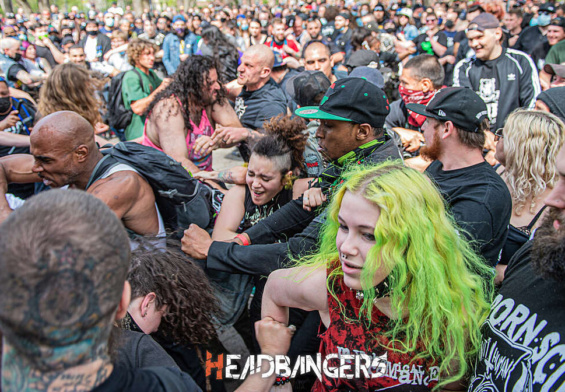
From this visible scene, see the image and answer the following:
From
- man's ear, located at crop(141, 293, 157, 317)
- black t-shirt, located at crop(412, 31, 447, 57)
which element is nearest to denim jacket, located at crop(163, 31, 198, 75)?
black t-shirt, located at crop(412, 31, 447, 57)

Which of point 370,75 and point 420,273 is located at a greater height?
point 420,273

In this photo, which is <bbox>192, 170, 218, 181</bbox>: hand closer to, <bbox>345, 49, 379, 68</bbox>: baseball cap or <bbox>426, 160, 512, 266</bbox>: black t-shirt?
<bbox>426, 160, 512, 266</bbox>: black t-shirt

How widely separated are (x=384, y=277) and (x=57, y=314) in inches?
45.5

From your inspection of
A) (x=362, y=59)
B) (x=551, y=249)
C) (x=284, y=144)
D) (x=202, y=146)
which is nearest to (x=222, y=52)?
(x=362, y=59)

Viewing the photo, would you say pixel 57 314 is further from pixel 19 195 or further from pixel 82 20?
pixel 82 20

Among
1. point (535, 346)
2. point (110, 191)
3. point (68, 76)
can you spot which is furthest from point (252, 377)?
point (68, 76)

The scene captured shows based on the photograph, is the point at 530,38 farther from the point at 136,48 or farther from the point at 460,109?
the point at 136,48

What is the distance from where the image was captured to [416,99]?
427 centimetres

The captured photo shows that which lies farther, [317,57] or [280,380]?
[317,57]

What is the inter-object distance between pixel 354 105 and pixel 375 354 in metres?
1.45

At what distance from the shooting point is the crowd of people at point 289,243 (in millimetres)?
932

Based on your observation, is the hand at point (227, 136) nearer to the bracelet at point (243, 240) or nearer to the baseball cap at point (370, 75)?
the bracelet at point (243, 240)

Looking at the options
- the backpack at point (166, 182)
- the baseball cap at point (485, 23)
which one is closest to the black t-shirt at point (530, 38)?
the baseball cap at point (485, 23)

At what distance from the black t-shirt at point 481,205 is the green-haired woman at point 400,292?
0.49 meters
